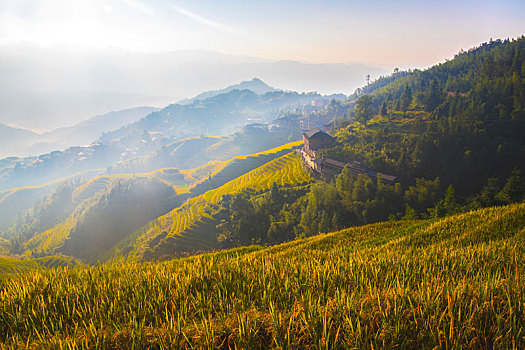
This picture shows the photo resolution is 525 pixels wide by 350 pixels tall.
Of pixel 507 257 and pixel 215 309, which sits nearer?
pixel 215 309

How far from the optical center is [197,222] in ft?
211

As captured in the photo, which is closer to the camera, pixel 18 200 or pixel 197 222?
pixel 197 222

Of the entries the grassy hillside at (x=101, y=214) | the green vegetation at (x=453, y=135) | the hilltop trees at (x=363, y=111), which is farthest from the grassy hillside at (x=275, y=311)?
the hilltop trees at (x=363, y=111)

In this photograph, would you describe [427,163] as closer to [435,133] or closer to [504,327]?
[435,133]

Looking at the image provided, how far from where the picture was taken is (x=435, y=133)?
6381cm

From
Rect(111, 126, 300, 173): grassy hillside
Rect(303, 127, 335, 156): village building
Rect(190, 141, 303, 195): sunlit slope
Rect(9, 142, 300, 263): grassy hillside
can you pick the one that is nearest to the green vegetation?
Rect(303, 127, 335, 156): village building

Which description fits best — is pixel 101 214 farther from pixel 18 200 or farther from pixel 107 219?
pixel 18 200

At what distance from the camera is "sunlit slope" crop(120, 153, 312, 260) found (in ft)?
178

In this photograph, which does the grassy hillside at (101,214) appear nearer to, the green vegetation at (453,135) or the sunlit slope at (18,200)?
the sunlit slope at (18,200)

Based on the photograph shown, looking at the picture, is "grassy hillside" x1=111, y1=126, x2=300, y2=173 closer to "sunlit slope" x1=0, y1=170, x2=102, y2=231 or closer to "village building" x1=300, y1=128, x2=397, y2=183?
"sunlit slope" x1=0, y1=170, x2=102, y2=231

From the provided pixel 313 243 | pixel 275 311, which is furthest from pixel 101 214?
pixel 275 311

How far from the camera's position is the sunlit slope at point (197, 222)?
5434 centimetres

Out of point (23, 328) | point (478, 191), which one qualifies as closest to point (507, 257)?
point (23, 328)

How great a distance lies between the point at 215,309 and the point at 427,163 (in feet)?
232
